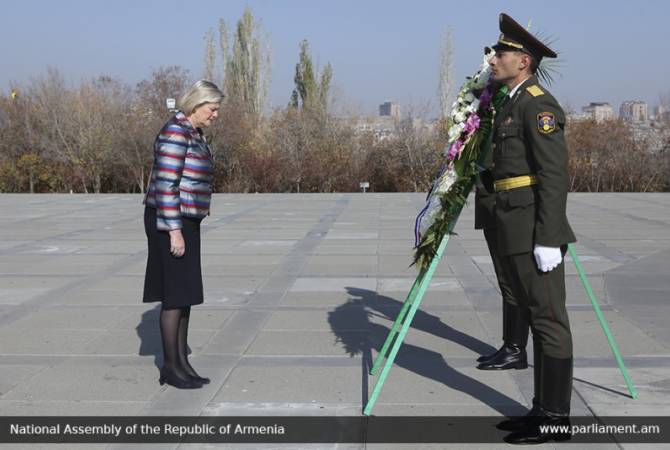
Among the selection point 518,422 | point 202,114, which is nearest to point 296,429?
point 518,422

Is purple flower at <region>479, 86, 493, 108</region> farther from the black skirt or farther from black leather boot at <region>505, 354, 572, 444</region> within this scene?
the black skirt

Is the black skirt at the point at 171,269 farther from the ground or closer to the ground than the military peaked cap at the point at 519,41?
closer to the ground

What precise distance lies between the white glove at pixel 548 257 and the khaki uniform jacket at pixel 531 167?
0.03 metres

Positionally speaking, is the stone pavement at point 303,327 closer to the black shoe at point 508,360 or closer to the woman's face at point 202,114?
the black shoe at point 508,360

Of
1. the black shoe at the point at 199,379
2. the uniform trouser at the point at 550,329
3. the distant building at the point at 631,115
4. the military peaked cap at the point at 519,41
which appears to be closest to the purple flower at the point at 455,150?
the military peaked cap at the point at 519,41

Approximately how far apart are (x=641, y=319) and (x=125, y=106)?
81.5 ft

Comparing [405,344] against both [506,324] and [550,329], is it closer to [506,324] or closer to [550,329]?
[506,324]

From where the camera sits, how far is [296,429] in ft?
13.9

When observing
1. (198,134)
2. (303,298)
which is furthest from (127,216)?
(198,134)

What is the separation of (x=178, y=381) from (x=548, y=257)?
7.56 feet

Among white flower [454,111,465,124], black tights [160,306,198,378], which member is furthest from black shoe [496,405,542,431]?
black tights [160,306,198,378]

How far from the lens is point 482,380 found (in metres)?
5.02

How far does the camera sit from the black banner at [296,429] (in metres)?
4.09

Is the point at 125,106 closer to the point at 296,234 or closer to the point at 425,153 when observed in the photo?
the point at 425,153
